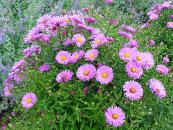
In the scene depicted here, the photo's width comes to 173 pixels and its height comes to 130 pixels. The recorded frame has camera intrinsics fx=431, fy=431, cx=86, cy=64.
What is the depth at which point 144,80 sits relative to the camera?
289 cm

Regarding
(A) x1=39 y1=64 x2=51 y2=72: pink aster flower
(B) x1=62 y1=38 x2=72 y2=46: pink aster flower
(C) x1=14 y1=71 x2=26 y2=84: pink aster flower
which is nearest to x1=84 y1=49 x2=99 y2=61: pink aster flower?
(B) x1=62 y1=38 x2=72 y2=46: pink aster flower

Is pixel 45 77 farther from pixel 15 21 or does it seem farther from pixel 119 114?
pixel 15 21

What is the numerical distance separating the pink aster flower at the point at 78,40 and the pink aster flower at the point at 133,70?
1.21 feet

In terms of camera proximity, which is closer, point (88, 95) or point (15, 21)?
point (88, 95)

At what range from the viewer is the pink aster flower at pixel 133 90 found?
2.68 meters

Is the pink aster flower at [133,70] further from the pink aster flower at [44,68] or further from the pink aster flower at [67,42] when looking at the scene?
the pink aster flower at [44,68]

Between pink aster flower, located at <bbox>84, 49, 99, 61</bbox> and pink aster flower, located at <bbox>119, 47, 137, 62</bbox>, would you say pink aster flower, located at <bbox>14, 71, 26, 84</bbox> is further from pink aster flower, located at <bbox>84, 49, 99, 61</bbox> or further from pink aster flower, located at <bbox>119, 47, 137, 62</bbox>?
pink aster flower, located at <bbox>119, 47, 137, 62</bbox>

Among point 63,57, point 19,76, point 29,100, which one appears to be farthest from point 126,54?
point 19,76

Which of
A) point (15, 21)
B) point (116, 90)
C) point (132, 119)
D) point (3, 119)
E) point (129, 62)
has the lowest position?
point (3, 119)

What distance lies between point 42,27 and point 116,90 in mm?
741

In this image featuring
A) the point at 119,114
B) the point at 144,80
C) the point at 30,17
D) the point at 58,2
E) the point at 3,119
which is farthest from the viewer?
the point at 58,2

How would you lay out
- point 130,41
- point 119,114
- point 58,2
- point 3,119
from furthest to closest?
point 58,2, point 3,119, point 130,41, point 119,114

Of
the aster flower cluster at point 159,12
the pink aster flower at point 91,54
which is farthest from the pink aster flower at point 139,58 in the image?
the aster flower cluster at point 159,12

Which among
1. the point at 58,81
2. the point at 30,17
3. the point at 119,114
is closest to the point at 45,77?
the point at 58,81
